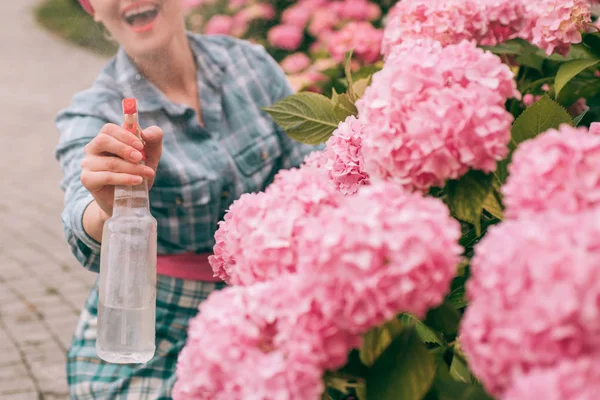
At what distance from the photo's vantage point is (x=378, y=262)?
71 centimetres

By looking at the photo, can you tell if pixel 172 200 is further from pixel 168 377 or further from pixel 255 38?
pixel 255 38

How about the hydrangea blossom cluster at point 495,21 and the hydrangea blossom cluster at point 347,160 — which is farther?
the hydrangea blossom cluster at point 495,21

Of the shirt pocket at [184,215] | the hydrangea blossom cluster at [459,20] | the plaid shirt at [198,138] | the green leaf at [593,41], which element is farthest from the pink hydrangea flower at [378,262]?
the shirt pocket at [184,215]

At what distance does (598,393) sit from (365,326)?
22cm

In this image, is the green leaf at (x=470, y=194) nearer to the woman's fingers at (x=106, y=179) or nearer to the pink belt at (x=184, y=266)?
the woman's fingers at (x=106, y=179)

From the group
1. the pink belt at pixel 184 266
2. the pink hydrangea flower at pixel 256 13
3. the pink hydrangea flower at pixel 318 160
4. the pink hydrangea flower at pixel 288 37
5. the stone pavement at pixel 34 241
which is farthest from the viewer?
the pink hydrangea flower at pixel 256 13

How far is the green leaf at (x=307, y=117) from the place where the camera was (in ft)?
4.15

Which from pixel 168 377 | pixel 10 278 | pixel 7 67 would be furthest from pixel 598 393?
pixel 7 67

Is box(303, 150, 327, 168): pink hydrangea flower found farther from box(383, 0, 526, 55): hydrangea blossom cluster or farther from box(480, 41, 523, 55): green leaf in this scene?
box(480, 41, 523, 55): green leaf

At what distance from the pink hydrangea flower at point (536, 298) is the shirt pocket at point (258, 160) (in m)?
1.48

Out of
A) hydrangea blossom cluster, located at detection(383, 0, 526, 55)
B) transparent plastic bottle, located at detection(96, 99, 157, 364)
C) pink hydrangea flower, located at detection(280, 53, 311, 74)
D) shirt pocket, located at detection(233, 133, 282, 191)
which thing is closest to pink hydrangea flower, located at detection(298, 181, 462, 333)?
transparent plastic bottle, located at detection(96, 99, 157, 364)

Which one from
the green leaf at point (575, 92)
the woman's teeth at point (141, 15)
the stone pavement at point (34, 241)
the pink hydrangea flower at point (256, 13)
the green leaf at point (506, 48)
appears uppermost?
the green leaf at point (506, 48)

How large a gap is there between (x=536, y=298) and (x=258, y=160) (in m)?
1.58

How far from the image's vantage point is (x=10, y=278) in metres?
4.42
